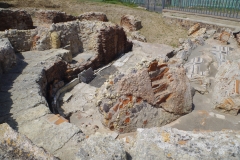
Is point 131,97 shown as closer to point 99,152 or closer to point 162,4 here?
point 99,152

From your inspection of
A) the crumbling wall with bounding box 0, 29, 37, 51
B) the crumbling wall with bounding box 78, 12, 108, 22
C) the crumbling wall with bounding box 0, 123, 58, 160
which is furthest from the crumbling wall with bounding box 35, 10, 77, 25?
the crumbling wall with bounding box 0, 123, 58, 160

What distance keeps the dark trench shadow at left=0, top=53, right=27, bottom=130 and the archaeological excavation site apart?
0.02 meters

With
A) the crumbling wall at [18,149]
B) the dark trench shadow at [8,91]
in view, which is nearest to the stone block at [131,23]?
the dark trench shadow at [8,91]

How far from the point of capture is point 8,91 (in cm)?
415

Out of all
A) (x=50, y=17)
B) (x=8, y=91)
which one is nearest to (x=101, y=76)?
(x=8, y=91)

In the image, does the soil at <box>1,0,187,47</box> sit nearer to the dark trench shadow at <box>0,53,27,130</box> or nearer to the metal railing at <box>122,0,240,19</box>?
the metal railing at <box>122,0,240,19</box>

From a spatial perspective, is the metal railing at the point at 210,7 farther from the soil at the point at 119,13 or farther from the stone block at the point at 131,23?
the stone block at the point at 131,23

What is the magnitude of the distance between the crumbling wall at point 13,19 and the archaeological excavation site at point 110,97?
0.04 m

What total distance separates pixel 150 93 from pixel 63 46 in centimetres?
437

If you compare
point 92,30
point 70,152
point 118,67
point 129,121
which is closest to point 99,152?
point 70,152

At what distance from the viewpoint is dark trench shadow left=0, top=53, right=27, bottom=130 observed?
339cm

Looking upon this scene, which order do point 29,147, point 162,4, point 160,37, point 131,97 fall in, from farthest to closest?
point 162,4, point 160,37, point 131,97, point 29,147

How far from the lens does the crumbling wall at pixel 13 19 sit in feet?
28.3

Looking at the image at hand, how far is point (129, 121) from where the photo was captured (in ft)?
13.3
